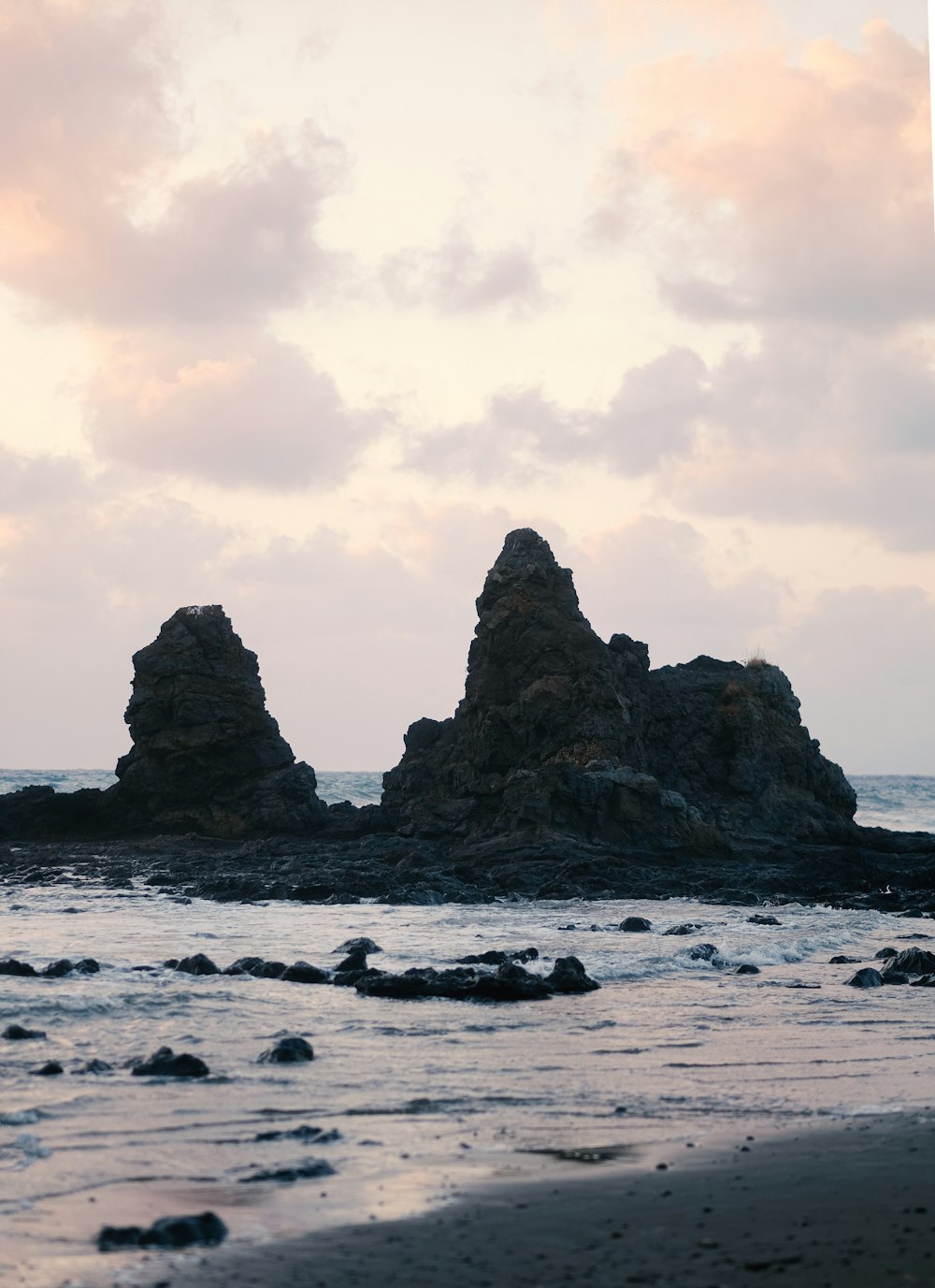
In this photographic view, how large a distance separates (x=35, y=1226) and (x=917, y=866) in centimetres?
3469

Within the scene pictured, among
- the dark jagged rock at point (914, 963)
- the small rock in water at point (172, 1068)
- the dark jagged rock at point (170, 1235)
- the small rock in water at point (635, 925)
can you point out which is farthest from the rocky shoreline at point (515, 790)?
the dark jagged rock at point (170, 1235)

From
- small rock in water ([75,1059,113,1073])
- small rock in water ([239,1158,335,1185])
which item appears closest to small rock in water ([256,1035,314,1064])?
small rock in water ([75,1059,113,1073])

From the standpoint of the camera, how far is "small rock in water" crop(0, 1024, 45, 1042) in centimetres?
1293

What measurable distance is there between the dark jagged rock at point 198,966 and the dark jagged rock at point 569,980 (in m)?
4.44

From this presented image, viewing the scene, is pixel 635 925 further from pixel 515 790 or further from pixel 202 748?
pixel 202 748

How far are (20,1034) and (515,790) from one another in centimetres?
2809

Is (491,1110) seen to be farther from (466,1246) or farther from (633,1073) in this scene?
(466,1246)

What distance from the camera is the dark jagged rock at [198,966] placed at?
17.7 metres

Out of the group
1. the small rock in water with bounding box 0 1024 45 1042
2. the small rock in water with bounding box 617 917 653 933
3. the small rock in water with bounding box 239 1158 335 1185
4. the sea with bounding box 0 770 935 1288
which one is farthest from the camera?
the small rock in water with bounding box 617 917 653 933

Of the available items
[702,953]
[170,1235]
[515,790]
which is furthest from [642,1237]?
[515,790]

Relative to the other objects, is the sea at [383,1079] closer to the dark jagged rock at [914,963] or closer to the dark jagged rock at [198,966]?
the dark jagged rock at [198,966]

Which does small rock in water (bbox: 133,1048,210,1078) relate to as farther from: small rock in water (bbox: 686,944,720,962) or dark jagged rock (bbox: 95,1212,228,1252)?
small rock in water (bbox: 686,944,720,962)

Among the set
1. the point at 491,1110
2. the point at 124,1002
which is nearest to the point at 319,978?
the point at 124,1002

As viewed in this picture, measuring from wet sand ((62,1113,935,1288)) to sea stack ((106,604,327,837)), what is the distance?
38.2 m
